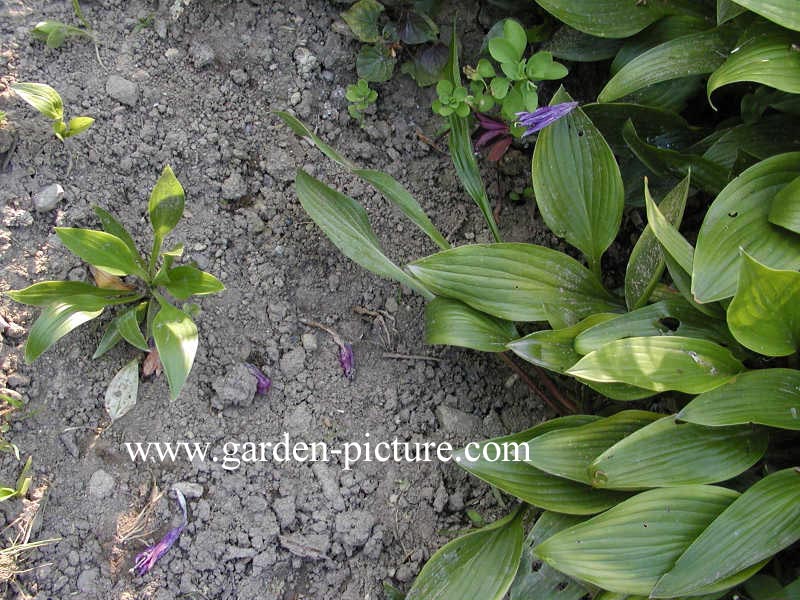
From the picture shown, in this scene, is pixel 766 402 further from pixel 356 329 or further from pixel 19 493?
pixel 19 493

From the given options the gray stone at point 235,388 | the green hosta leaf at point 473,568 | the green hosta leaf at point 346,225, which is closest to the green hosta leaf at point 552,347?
the green hosta leaf at point 346,225

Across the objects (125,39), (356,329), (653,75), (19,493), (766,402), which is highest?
(653,75)

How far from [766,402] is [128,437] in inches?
→ 64.4

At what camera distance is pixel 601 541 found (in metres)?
1.72

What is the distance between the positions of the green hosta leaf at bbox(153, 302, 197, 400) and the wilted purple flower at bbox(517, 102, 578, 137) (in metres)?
1.05

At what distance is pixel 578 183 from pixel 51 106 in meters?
1.51

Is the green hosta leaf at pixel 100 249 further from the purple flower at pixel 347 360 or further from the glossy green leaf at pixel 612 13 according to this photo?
the glossy green leaf at pixel 612 13

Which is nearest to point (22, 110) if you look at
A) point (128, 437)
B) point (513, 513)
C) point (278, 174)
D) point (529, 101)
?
point (278, 174)

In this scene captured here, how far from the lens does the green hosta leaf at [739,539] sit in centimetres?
165

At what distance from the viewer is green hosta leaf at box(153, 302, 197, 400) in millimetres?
1865

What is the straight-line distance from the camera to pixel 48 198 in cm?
212

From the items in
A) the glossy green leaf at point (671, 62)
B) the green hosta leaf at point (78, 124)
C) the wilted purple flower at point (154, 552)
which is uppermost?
the glossy green leaf at point (671, 62)

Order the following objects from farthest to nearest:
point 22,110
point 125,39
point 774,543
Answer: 1. point 125,39
2. point 22,110
3. point 774,543

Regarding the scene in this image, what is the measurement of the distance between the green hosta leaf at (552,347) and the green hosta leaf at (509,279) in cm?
9
